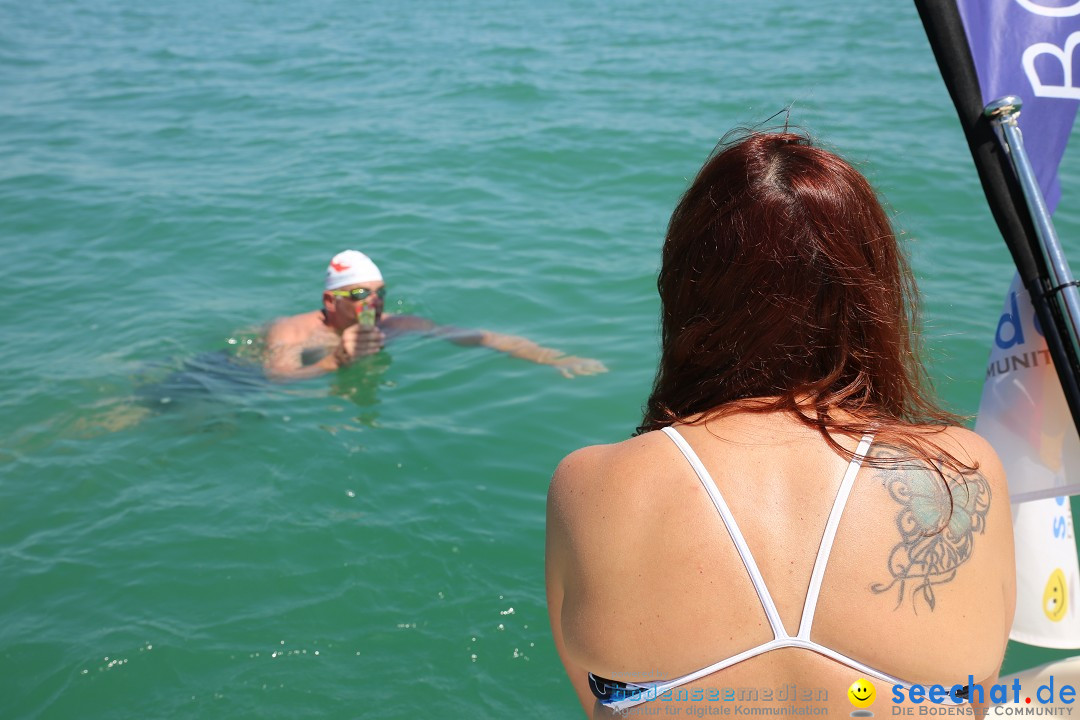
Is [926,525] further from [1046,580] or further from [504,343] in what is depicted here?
[504,343]

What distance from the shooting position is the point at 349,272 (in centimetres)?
654

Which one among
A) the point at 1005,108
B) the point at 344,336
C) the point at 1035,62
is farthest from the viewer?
the point at 344,336

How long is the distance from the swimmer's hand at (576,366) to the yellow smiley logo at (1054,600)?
12.2ft

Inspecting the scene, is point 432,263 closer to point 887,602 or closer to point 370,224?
point 370,224

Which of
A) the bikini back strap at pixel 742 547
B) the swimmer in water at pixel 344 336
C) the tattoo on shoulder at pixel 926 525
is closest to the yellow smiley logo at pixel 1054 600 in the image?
the tattoo on shoulder at pixel 926 525

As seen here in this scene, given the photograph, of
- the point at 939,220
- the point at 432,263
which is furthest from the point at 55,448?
the point at 939,220

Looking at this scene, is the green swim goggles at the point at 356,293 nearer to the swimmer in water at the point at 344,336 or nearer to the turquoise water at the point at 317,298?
the swimmer in water at the point at 344,336

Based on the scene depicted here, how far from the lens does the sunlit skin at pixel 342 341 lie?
635 cm

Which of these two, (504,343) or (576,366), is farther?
(504,343)

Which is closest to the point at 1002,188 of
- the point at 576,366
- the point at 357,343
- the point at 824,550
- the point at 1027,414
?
the point at 1027,414

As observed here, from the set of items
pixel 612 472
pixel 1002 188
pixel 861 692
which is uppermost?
pixel 1002 188

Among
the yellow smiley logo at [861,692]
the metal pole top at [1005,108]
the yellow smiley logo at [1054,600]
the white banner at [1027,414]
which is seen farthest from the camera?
the yellow smiley logo at [1054,600]

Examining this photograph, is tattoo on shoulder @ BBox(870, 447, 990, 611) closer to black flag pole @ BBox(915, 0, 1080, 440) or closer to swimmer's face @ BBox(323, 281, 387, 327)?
black flag pole @ BBox(915, 0, 1080, 440)

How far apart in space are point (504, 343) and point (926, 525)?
508cm
